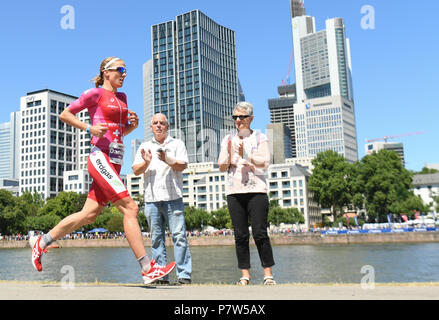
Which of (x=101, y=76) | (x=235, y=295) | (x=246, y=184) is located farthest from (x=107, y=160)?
(x=235, y=295)

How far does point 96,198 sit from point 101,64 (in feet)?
6.72

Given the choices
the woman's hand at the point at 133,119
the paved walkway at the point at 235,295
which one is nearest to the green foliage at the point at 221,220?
the woman's hand at the point at 133,119

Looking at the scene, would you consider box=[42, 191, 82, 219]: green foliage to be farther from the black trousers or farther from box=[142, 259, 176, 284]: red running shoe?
box=[142, 259, 176, 284]: red running shoe

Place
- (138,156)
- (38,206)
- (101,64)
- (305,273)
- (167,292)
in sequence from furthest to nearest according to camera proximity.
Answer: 1. (38,206)
2. (305,273)
3. (138,156)
4. (101,64)
5. (167,292)

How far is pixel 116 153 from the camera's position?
20.7 feet

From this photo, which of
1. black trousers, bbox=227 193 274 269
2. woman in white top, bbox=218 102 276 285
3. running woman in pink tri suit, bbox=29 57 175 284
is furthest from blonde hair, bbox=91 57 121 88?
black trousers, bbox=227 193 274 269

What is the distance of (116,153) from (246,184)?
6.84 ft

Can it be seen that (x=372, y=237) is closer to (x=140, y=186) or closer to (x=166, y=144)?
(x=166, y=144)

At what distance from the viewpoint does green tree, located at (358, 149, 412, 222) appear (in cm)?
9075

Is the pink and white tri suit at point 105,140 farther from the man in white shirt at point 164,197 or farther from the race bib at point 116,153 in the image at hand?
the man in white shirt at point 164,197

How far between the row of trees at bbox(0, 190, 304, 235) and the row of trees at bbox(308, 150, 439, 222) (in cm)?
1057

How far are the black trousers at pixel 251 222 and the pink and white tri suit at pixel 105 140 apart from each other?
1.94 metres
